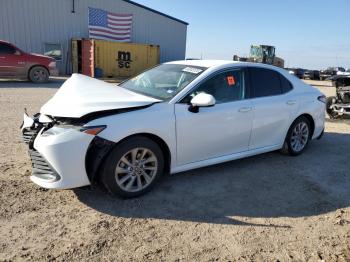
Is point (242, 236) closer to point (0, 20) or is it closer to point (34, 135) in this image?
point (34, 135)

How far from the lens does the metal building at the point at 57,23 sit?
73.3 ft

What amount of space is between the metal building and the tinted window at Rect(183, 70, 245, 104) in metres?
20.6

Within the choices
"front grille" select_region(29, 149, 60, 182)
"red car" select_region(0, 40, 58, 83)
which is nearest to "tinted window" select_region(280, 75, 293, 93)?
"front grille" select_region(29, 149, 60, 182)

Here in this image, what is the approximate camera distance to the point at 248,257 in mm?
3281

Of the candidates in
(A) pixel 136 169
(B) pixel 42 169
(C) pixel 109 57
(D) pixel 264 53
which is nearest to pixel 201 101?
(A) pixel 136 169

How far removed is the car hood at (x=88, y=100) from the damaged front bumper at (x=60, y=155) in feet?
0.68

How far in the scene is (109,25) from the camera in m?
26.3

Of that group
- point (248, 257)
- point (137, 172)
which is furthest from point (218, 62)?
point (248, 257)

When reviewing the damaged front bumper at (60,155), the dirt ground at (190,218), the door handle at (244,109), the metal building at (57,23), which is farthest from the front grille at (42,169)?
the metal building at (57,23)

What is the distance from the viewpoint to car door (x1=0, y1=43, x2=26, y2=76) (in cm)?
1516

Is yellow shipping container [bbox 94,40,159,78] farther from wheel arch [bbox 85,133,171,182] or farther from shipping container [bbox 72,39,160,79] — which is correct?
wheel arch [bbox 85,133,171,182]

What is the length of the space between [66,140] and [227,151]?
7.36 ft

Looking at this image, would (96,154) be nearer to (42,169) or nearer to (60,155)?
(60,155)

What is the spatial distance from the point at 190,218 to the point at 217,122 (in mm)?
1395
